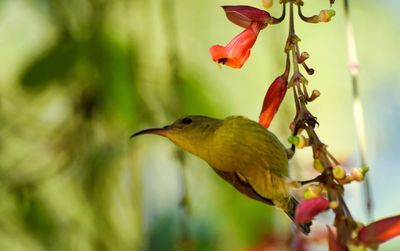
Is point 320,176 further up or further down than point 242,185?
further up

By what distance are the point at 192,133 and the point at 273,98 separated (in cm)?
47

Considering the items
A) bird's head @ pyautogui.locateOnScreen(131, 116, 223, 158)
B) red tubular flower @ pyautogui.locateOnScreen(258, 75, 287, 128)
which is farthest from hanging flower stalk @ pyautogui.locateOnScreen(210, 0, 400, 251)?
bird's head @ pyautogui.locateOnScreen(131, 116, 223, 158)

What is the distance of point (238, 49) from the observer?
4.81 feet

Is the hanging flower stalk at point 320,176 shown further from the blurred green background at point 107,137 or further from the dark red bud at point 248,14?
the blurred green background at point 107,137

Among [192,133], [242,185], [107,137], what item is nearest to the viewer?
[242,185]

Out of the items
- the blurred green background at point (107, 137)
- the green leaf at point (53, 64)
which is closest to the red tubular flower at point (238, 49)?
the blurred green background at point (107, 137)

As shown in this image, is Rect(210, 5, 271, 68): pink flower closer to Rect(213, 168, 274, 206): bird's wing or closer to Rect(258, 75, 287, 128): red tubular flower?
Rect(258, 75, 287, 128): red tubular flower

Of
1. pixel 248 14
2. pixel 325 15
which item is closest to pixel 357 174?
pixel 325 15

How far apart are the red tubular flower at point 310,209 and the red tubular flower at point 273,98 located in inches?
9.0

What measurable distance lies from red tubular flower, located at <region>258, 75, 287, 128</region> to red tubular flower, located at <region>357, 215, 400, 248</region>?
0.90ft

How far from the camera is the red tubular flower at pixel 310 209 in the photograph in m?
1.17

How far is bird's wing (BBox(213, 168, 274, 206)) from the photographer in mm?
1681

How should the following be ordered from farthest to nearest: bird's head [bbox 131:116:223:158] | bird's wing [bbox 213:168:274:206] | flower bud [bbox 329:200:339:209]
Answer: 1. bird's head [bbox 131:116:223:158]
2. bird's wing [bbox 213:168:274:206]
3. flower bud [bbox 329:200:339:209]

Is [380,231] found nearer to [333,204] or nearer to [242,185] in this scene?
[333,204]
